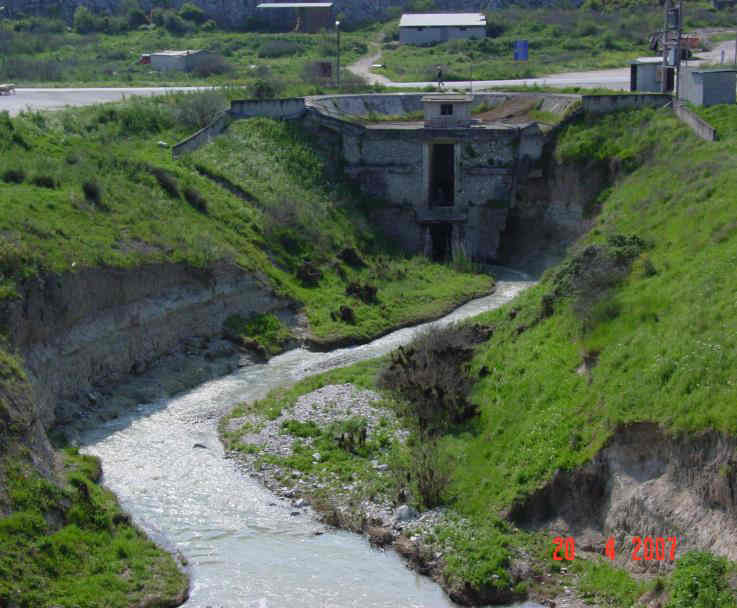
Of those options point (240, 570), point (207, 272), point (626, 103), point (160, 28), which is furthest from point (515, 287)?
point (160, 28)

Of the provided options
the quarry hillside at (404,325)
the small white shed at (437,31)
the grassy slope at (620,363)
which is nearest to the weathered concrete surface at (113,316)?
the quarry hillside at (404,325)

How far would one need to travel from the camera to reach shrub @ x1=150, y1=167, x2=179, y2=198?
173 ft

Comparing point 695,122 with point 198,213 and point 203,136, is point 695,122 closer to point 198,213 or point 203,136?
point 198,213

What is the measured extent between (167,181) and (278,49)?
51689 millimetres

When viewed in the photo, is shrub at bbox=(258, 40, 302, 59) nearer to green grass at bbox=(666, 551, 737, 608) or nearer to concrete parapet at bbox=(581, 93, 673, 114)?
concrete parapet at bbox=(581, 93, 673, 114)

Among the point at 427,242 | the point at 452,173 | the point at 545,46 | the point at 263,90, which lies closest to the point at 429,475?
the point at 427,242

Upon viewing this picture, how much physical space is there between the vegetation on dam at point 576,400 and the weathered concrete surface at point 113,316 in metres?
5.30

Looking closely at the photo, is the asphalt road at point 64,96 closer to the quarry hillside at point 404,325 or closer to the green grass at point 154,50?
the green grass at point 154,50

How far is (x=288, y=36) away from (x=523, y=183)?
166 feet

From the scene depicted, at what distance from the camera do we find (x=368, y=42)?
10881 centimetres

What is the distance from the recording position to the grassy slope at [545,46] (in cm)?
9006

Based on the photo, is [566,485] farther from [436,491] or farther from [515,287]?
[515,287]

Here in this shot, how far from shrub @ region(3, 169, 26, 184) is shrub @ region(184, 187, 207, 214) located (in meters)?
7.94

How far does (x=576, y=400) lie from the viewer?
32125 mm
